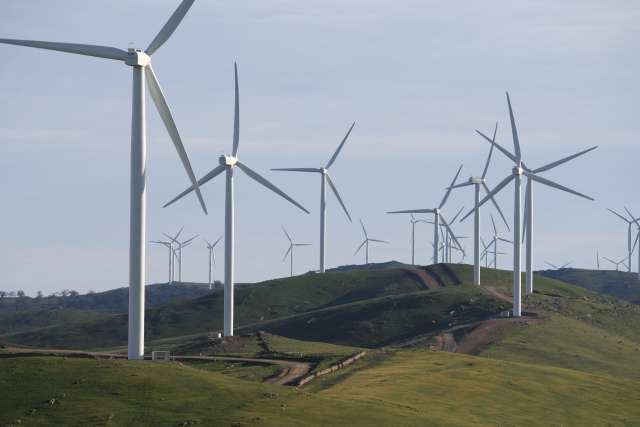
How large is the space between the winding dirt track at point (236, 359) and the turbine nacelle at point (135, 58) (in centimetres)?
2747

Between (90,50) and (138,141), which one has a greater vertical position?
(90,50)

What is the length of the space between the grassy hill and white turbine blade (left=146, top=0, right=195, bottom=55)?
2853 cm

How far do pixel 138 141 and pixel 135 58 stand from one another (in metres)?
7.90

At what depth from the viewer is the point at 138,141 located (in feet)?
327

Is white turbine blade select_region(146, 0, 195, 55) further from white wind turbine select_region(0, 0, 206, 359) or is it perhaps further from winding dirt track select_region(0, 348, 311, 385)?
winding dirt track select_region(0, 348, 311, 385)

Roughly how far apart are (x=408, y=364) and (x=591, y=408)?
2375cm

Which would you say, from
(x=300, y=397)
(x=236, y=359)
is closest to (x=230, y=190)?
(x=236, y=359)

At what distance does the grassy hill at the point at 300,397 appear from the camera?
280 feet

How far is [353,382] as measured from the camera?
113125 millimetres

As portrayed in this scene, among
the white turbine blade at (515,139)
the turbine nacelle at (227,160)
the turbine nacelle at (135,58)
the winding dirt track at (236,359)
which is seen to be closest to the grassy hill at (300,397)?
the winding dirt track at (236,359)

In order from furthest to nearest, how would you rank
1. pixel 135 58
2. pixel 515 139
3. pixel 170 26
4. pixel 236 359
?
pixel 515 139, pixel 236 359, pixel 170 26, pixel 135 58

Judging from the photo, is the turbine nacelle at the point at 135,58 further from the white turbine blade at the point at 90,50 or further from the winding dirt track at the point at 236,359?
the winding dirt track at the point at 236,359

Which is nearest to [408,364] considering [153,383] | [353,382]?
[353,382]

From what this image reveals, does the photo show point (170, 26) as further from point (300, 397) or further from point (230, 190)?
point (230, 190)
